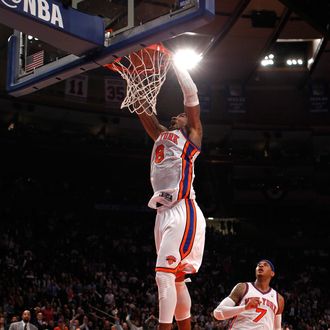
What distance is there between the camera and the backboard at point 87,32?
4809 mm

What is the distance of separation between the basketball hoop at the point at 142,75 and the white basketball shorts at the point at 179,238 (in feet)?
3.70

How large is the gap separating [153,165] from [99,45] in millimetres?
1186

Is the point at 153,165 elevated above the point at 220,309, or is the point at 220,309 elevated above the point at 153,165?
the point at 153,165

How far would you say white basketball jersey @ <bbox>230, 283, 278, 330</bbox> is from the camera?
563cm

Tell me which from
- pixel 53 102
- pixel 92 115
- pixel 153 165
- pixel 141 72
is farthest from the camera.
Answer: pixel 92 115

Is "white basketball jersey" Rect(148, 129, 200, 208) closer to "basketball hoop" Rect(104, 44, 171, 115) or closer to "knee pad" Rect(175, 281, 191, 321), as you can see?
"basketball hoop" Rect(104, 44, 171, 115)

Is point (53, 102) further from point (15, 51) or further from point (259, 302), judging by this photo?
point (259, 302)

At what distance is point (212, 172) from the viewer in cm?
2725

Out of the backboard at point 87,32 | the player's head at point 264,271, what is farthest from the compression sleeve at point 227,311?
the backboard at point 87,32

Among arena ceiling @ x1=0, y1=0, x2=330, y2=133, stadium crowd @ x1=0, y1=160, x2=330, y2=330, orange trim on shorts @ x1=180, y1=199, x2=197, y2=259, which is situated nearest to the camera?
orange trim on shorts @ x1=180, y1=199, x2=197, y2=259

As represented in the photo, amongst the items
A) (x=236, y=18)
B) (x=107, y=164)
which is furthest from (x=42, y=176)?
(x=236, y=18)

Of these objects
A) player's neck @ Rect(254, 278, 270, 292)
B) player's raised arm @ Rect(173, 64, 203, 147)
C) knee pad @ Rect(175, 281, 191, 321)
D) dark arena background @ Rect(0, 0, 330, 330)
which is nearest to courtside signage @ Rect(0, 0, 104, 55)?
player's raised arm @ Rect(173, 64, 203, 147)

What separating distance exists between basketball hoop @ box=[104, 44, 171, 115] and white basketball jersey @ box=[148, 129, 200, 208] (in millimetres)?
518

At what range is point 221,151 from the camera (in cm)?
2642
